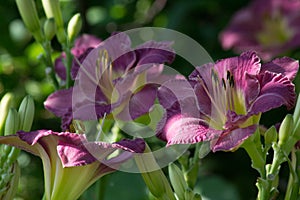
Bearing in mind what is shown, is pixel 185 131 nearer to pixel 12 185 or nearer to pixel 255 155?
pixel 255 155

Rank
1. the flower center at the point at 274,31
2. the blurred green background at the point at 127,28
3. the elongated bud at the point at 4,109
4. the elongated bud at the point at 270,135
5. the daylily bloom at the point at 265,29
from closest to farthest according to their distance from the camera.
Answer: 1. the elongated bud at the point at 270,135
2. the elongated bud at the point at 4,109
3. the blurred green background at the point at 127,28
4. the daylily bloom at the point at 265,29
5. the flower center at the point at 274,31

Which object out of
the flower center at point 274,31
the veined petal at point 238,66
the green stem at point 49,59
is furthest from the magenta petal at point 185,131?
the flower center at point 274,31

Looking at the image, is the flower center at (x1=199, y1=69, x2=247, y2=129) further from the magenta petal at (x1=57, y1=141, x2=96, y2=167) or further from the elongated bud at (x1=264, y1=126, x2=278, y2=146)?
the magenta petal at (x1=57, y1=141, x2=96, y2=167)

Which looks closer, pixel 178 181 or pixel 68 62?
pixel 178 181

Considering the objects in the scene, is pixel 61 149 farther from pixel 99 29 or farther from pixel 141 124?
pixel 99 29

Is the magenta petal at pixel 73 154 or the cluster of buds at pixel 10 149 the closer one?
the magenta petal at pixel 73 154

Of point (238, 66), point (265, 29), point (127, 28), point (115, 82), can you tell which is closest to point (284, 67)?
point (238, 66)

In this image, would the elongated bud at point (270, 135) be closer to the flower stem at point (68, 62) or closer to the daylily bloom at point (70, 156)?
the daylily bloom at point (70, 156)
